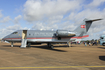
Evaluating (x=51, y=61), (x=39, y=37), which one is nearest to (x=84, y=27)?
(x=39, y=37)

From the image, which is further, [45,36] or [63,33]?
[45,36]

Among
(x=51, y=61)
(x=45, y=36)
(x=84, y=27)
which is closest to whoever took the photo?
(x=51, y=61)

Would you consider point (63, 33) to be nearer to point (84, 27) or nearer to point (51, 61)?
point (84, 27)

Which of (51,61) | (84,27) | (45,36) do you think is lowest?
(51,61)

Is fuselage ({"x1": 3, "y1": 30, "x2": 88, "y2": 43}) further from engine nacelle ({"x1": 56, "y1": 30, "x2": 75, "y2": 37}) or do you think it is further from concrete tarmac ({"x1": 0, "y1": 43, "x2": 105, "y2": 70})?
concrete tarmac ({"x1": 0, "y1": 43, "x2": 105, "y2": 70})

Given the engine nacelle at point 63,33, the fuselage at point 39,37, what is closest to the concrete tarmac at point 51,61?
the engine nacelle at point 63,33

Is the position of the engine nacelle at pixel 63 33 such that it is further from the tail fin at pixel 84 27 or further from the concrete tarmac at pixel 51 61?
the concrete tarmac at pixel 51 61

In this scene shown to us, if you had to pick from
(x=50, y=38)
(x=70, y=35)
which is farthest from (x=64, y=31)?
Answer: (x=50, y=38)

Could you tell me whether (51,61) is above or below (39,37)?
below

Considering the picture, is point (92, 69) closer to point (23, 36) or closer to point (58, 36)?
point (58, 36)

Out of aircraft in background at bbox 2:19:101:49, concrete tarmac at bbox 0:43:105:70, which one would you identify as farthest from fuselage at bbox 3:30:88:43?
concrete tarmac at bbox 0:43:105:70

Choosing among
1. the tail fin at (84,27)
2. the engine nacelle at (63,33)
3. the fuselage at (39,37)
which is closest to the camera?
the engine nacelle at (63,33)

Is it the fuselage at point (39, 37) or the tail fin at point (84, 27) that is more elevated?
the tail fin at point (84, 27)

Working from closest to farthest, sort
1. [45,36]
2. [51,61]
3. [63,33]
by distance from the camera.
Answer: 1. [51,61]
2. [63,33]
3. [45,36]
